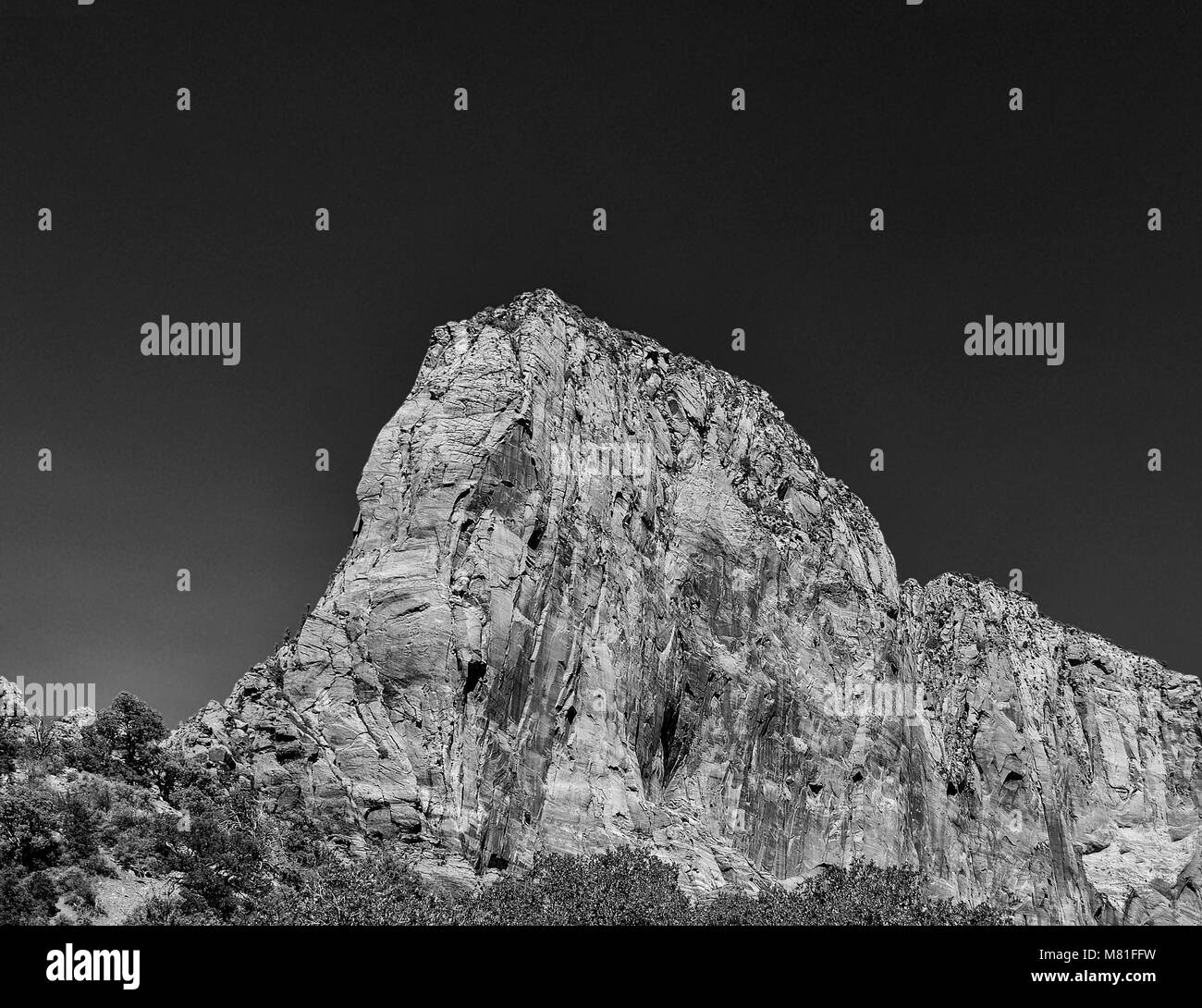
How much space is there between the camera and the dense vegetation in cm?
5272

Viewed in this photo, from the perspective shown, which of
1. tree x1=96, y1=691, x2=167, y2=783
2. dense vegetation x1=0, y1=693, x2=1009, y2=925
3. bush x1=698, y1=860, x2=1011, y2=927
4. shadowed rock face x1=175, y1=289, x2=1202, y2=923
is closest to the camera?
dense vegetation x1=0, y1=693, x2=1009, y2=925

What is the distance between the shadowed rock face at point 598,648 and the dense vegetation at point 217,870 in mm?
10860

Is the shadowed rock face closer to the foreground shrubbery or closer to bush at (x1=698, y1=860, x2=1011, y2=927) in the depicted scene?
the foreground shrubbery

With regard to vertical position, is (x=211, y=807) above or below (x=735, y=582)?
below

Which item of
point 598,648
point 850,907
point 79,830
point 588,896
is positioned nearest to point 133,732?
point 79,830

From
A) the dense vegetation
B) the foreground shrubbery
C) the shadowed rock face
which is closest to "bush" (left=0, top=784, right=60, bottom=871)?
the dense vegetation

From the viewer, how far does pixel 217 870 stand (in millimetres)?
57250

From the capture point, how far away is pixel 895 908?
6119 centimetres

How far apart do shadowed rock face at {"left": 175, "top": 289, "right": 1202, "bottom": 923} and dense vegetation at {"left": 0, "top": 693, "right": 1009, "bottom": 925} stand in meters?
10.9

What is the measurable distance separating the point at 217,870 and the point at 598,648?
231ft

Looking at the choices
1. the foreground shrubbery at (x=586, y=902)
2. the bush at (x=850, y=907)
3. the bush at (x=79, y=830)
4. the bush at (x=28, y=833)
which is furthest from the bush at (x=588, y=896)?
the bush at (x=28, y=833)
